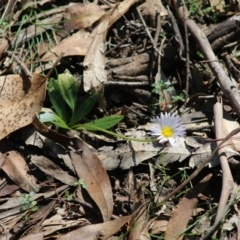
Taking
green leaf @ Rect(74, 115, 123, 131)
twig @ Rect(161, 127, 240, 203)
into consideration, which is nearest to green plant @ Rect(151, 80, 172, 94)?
green leaf @ Rect(74, 115, 123, 131)

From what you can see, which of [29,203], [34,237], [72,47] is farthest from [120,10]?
[34,237]

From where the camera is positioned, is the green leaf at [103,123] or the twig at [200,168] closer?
the twig at [200,168]

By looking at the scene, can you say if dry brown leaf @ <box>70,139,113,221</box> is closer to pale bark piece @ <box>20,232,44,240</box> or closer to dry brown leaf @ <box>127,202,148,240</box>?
dry brown leaf @ <box>127,202,148,240</box>

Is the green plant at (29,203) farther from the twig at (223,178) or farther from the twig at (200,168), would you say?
the twig at (223,178)

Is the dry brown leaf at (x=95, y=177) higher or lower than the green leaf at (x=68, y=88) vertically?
lower

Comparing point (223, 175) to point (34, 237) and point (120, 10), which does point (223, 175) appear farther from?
point (120, 10)

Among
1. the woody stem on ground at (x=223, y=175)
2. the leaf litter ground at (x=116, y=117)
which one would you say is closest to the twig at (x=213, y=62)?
the leaf litter ground at (x=116, y=117)

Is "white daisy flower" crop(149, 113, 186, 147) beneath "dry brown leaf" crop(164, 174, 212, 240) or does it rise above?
above
